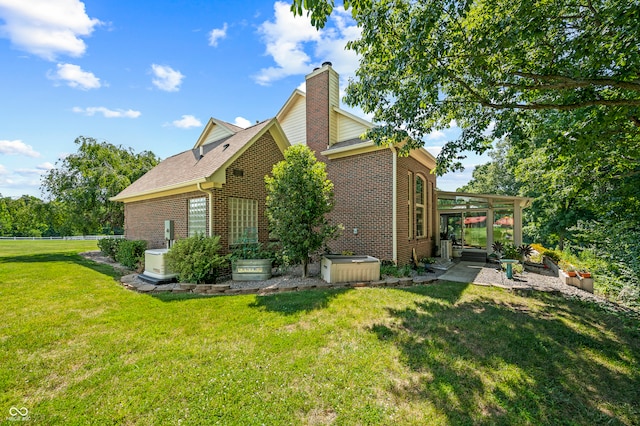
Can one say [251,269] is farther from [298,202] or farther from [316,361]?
[316,361]

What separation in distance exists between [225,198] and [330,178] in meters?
4.31

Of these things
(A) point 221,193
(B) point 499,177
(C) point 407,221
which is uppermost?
(B) point 499,177

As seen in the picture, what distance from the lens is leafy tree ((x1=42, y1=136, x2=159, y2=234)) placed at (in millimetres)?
20203

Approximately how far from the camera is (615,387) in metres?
3.28

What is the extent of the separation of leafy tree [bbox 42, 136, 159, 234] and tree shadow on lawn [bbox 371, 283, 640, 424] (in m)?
23.9

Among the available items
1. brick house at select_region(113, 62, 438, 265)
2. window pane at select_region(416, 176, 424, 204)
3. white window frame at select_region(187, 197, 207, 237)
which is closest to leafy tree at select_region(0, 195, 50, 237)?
brick house at select_region(113, 62, 438, 265)

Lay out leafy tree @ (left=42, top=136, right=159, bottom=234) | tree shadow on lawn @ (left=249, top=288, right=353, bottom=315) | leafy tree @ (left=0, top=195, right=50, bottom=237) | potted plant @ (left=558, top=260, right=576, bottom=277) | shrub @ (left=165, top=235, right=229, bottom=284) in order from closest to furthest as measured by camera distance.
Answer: tree shadow on lawn @ (left=249, top=288, right=353, bottom=315) → shrub @ (left=165, top=235, right=229, bottom=284) → potted plant @ (left=558, top=260, right=576, bottom=277) → leafy tree @ (left=42, top=136, right=159, bottom=234) → leafy tree @ (left=0, top=195, right=50, bottom=237)

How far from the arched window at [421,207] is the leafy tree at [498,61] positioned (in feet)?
15.3

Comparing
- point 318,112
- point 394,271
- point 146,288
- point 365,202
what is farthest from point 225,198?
point 394,271

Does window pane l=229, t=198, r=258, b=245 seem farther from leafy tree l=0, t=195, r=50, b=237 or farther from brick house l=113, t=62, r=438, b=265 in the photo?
leafy tree l=0, t=195, r=50, b=237

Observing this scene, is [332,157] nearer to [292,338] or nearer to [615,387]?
[292,338]

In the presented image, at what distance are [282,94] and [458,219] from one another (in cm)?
1258

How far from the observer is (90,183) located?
802 inches

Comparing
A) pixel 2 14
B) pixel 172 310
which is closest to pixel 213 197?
pixel 172 310
